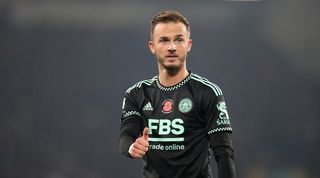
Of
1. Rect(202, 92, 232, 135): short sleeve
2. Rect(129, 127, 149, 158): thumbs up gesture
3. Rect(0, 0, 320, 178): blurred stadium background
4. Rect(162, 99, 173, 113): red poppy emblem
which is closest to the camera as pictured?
Rect(129, 127, 149, 158): thumbs up gesture

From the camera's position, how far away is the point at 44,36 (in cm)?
343

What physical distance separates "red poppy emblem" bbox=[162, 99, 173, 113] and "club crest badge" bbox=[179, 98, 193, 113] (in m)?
0.04

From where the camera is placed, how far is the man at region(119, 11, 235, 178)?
5.41 ft

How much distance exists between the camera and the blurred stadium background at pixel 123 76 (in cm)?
328

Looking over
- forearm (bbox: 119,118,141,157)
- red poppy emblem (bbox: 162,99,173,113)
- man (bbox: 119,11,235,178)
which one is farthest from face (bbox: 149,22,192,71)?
forearm (bbox: 119,118,141,157)

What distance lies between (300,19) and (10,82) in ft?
7.74

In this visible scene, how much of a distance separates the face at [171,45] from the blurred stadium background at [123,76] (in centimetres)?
154

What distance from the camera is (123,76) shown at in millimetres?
3357

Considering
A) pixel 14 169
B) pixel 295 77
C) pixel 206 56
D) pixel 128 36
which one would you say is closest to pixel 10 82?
pixel 14 169

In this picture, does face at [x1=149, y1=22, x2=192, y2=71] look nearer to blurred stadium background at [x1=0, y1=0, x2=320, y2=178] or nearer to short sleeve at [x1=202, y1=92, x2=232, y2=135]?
short sleeve at [x1=202, y1=92, x2=232, y2=135]

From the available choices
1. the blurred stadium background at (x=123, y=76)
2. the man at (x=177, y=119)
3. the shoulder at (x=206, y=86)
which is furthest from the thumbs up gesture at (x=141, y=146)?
the blurred stadium background at (x=123, y=76)

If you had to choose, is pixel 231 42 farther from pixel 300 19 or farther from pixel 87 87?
pixel 87 87

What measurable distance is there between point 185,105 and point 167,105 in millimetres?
80

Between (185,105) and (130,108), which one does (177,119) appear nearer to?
(185,105)
